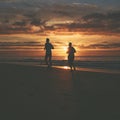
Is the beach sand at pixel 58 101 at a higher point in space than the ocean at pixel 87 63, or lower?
higher

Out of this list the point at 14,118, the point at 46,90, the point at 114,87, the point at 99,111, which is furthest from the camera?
the point at 114,87

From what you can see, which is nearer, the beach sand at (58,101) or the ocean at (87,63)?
the beach sand at (58,101)

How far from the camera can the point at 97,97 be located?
12.9 metres

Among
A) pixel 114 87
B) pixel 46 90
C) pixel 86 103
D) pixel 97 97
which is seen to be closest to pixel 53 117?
pixel 86 103

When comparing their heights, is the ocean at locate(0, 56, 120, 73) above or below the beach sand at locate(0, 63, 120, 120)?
below

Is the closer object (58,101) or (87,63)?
(58,101)

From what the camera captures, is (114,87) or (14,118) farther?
(114,87)

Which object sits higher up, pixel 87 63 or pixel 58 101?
pixel 58 101

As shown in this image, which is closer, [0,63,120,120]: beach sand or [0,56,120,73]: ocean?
[0,63,120,120]: beach sand

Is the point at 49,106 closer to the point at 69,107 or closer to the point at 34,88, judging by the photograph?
the point at 69,107

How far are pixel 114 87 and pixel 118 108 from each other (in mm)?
4289

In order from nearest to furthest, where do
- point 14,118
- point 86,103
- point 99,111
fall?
point 14,118 → point 99,111 → point 86,103

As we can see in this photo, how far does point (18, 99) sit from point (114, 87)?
15.2ft

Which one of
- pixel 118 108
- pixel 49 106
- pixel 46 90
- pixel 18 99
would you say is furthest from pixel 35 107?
pixel 46 90
